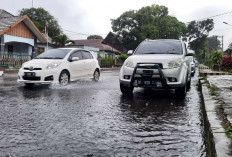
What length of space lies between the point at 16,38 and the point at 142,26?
35274 mm

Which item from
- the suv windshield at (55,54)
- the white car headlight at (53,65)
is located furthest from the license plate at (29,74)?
the suv windshield at (55,54)

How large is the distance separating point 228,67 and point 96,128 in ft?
72.9

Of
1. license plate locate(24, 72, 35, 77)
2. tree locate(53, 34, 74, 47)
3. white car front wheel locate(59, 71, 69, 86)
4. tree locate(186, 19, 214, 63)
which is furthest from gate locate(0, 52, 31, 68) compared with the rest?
tree locate(186, 19, 214, 63)

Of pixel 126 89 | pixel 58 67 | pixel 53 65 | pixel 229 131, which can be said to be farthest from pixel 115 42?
pixel 229 131

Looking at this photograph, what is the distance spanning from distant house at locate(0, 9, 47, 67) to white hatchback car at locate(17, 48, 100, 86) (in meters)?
10.2

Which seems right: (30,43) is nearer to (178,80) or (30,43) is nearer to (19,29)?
(19,29)

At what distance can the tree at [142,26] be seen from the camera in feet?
183

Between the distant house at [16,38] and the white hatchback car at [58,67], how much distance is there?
402 inches

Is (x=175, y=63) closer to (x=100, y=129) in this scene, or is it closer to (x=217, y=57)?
(x=100, y=129)

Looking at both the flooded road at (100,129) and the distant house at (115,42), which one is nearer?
the flooded road at (100,129)

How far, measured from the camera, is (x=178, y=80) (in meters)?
7.39

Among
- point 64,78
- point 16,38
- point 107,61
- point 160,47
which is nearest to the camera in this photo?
point 160,47

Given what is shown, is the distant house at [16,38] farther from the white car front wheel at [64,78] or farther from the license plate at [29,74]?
the license plate at [29,74]

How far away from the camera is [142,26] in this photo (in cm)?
5578
